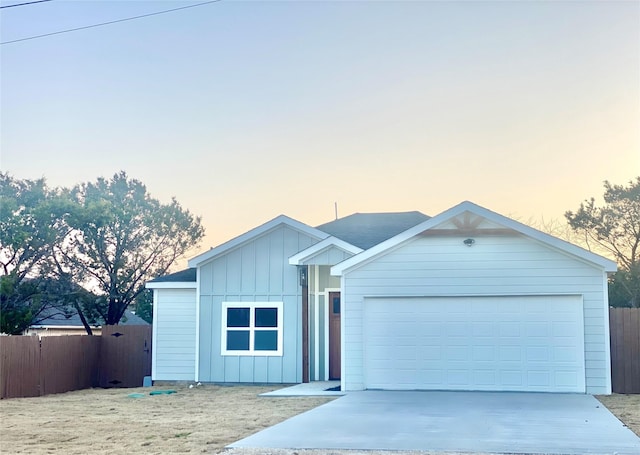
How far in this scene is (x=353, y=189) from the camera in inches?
993

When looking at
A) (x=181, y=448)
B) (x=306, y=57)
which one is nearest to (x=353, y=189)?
(x=306, y=57)

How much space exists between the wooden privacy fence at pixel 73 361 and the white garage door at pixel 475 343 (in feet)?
25.6

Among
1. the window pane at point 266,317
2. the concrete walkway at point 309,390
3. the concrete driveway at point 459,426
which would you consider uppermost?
the window pane at point 266,317

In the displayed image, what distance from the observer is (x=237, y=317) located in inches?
712

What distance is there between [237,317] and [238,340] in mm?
561

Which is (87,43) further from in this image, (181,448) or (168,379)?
(181,448)

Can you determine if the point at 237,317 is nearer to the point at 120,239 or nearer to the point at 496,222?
the point at 496,222

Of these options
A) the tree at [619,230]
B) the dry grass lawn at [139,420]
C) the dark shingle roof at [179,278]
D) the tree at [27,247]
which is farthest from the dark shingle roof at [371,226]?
the tree at [27,247]

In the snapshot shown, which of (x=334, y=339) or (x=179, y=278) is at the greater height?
(x=179, y=278)

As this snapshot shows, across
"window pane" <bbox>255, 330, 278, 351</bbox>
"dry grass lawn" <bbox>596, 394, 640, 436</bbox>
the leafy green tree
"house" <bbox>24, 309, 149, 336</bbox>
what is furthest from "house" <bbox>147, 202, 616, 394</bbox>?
the leafy green tree

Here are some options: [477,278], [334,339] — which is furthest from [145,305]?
[477,278]

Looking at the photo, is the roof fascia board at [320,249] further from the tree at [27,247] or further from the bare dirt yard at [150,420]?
the tree at [27,247]

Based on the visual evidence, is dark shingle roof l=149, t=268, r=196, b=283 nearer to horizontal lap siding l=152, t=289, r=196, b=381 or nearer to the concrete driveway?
horizontal lap siding l=152, t=289, r=196, b=381

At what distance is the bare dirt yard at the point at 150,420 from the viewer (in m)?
9.19
